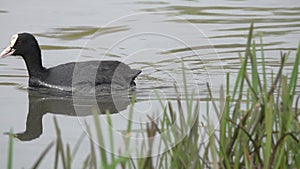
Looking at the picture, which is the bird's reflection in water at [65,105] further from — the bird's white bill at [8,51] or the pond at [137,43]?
the bird's white bill at [8,51]

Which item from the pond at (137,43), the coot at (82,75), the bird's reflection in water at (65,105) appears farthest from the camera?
the coot at (82,75)

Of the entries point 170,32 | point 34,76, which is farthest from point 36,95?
point 170,32

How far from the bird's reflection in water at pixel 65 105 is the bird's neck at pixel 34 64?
0.29 metres

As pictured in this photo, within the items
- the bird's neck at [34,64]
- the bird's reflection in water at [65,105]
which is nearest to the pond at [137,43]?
the bird's reflection in water at [65,105]

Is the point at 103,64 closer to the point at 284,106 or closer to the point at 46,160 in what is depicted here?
the point at 46,160

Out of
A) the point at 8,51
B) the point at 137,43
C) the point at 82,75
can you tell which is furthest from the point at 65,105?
the point at 137,43

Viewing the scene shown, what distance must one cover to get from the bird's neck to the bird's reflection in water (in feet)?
0.97

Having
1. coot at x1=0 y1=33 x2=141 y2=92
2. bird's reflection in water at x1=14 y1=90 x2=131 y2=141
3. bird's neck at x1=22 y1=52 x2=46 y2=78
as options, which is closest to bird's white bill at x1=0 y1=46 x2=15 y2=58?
coot at x1=0 y1=33 x2=141 y2=92

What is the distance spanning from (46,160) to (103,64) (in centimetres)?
269

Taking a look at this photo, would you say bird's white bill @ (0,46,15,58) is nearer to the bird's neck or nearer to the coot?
the coot

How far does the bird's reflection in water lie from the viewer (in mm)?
7309

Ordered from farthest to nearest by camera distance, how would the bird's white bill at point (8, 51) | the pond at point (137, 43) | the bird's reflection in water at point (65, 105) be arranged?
the bird's white bill at point (8, 51) → the pond at point (137, 43) → the bird's reflection in water at point (65, 105)

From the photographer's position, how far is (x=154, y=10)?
11453mm

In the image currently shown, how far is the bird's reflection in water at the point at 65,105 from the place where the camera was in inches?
288
